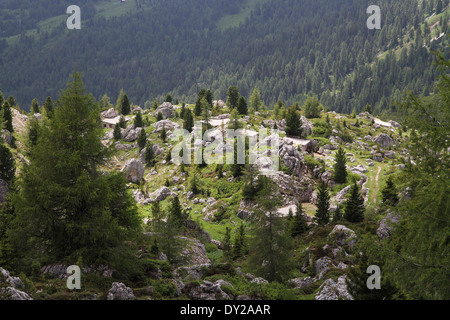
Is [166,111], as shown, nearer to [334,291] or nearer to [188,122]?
[188,122]

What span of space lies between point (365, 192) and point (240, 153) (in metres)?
21.2

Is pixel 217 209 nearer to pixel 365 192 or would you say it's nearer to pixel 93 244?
pixel 365 192

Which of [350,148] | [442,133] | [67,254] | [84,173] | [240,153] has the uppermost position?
[442,133]

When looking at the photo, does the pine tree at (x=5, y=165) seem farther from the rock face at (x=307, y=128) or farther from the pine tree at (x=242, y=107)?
the pine tree at (x=242, y=107)

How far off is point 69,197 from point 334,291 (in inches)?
640

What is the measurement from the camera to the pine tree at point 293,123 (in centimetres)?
7681

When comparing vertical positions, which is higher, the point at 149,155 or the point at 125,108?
the point at 125,108

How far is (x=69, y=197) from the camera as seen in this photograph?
20172 mm

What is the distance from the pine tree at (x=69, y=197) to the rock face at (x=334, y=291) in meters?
11.9

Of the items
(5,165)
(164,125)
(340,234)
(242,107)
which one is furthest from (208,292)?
(242,107)

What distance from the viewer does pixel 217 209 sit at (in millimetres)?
60938

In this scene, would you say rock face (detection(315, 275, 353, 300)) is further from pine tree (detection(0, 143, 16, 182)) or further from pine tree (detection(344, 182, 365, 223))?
pine tree (detection(0, 143, 16, 182))

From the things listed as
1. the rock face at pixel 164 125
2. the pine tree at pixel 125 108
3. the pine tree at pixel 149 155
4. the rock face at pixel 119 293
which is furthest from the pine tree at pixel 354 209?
the pine tree at pixel 125 108

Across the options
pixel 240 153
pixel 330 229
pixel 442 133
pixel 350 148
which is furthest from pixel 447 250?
pixel 350 148
